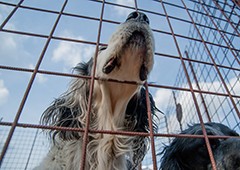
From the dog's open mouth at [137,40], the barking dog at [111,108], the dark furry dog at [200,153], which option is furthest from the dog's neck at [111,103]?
the dark furry dog at [200,153]

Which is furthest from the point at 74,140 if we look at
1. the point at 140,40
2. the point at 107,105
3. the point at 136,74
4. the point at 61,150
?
the point at 140,40

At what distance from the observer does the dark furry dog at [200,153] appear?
1.44m

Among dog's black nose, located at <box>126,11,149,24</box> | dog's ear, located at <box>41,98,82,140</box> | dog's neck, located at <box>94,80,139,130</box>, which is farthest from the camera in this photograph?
dog's ear, located at <box>41,98,82,140</box>

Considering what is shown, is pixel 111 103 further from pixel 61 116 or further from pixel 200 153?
pixel 200 153

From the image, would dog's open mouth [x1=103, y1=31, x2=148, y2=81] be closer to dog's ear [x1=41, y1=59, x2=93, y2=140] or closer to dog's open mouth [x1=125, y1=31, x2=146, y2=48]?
dog's open mouth [x1=125, y1=31, x2=146, y2=48]

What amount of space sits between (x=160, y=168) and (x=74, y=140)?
1.08 meters

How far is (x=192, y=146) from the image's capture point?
182 cm

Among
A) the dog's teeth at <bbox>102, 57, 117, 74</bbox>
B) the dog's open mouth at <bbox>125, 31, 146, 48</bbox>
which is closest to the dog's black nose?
the dog's open mouth at <bbox>125, 31, 146, 48</bbox>

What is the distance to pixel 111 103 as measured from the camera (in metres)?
1.62

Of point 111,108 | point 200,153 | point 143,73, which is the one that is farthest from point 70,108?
point 200,153

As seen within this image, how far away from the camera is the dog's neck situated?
1.54 m

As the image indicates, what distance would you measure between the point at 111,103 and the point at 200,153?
0.88m

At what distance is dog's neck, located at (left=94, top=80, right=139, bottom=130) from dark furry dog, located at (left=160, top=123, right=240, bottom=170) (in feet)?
2.27

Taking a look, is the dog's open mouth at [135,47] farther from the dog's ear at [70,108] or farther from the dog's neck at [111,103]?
the dog's ear at [70,108]
